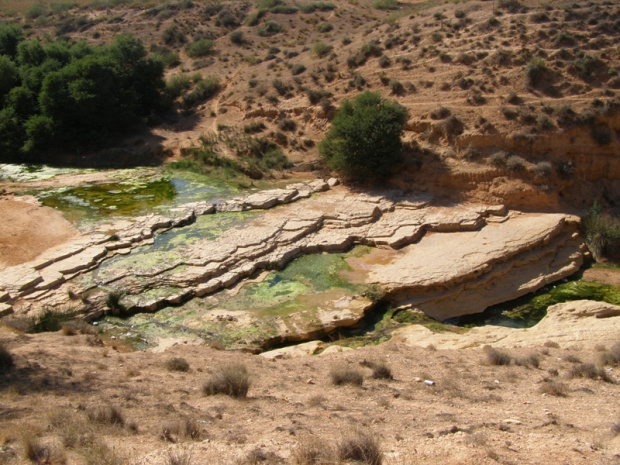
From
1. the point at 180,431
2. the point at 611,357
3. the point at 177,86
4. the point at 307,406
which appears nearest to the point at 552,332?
the point at 611,357

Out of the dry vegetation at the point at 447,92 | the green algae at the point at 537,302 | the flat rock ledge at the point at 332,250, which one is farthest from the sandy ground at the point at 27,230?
the green algae at the point at 537,302

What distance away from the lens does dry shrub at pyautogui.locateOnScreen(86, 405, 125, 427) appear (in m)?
6.75

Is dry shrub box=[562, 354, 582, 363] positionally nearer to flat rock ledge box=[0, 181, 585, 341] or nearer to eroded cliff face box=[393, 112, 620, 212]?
flat rock ledge box=[0, 181, 585, 341]

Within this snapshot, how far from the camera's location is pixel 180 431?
6531mm

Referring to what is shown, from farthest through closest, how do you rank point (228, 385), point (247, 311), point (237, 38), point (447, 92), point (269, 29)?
1. point (269, 29)
2. point (237, 38)
3. point (447, 92)
4. point (247, 311)
5. point (228, 385)

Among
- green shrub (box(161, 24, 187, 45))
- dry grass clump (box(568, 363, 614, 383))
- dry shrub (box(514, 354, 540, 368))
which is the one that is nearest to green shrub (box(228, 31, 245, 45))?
green shrub (box(161, 24, 187, 45))

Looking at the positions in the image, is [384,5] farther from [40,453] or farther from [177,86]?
[40,453]

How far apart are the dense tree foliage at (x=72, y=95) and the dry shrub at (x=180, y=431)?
23.1 meters

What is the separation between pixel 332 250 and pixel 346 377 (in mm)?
7768

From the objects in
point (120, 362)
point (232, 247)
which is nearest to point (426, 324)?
point (232, 247)

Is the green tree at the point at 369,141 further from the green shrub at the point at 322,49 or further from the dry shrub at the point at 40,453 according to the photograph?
the dry shrub at the point at 40,453

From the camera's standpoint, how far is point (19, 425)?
6531 millimetres

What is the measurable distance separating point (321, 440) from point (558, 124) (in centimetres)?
1742

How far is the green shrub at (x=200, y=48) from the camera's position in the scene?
35.4 m
